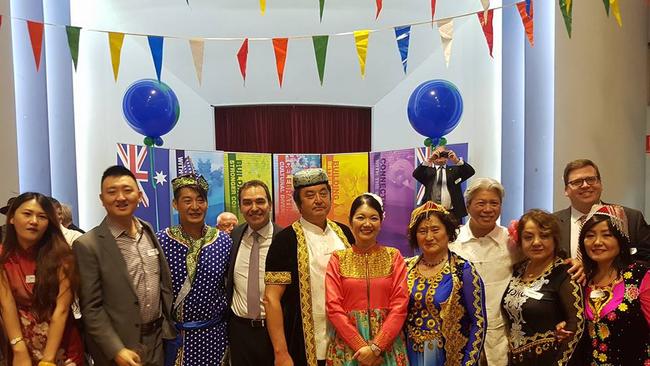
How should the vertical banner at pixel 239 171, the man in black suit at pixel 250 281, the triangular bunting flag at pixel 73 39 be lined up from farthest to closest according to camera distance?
the vertical banner at pixel 239 171
the triangular bunting flag at pixel 73 39
the man in black suit at pixel 250 281

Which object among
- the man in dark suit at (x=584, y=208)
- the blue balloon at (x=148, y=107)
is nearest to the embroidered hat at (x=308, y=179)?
the man in dark suit at (x=584, y=208)

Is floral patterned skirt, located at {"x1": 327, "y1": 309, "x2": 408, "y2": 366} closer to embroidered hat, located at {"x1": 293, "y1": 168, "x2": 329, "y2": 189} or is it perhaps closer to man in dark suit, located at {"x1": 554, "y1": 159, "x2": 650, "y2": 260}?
embroidered hat, located at {"x1": 293, "y1": 168, "x2": 329, "y2": 189}

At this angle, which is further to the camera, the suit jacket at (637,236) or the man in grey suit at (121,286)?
the suit jacket at (637,236)

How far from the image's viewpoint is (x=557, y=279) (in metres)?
2.29

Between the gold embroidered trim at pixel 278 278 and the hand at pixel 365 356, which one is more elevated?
the gold embroidered trim at pixel 278 278

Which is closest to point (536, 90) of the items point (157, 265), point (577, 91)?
point (577, 91)

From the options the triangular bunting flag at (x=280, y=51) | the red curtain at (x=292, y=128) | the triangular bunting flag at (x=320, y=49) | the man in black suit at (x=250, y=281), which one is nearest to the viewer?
the man in black suit at (x=250, y=281)

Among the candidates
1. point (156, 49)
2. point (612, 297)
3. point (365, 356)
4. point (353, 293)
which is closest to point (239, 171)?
point (156, 49)

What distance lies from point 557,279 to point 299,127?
543cm

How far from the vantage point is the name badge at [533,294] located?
2.28 metres

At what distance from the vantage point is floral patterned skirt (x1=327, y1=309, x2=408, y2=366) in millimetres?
2238

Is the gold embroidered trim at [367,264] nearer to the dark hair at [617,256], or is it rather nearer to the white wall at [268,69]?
the dark hair at [617,256]

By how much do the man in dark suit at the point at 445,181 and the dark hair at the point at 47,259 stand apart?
286 centimetres

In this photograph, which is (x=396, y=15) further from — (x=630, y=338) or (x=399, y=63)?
(x=630, y=338)
